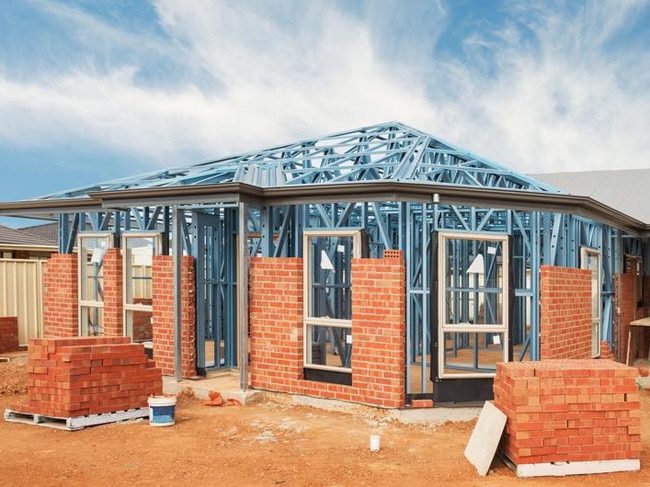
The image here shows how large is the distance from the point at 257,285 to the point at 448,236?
117 inches

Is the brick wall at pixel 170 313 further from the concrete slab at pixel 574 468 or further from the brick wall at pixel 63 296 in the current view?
the concrete slab at pixel 574 468

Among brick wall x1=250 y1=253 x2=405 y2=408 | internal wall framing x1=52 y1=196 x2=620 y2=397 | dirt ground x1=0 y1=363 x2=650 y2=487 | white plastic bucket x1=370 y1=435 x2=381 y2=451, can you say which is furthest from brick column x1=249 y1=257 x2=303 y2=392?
white plastic bucket x1=370 y1=435 x2=381 y2=451

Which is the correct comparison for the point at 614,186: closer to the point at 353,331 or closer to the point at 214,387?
the point at 353,331

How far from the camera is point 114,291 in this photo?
1159 centimetres

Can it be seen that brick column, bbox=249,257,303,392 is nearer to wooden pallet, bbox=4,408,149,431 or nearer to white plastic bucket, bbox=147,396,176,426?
white plastic bucket, bbox=147,396,176,426

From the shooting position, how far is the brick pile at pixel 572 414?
6.56 meters

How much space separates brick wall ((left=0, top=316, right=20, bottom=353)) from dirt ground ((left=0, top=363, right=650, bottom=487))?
24.3 ft

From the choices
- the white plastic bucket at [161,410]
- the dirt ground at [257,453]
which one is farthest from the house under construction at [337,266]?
the white plastic bucket at [161,410]

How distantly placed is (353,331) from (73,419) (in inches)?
152

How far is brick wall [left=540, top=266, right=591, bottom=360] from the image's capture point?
32.6 ft

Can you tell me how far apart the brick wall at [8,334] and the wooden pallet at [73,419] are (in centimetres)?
714

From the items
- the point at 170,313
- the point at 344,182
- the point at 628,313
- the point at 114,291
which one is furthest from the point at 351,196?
the point at 628,313

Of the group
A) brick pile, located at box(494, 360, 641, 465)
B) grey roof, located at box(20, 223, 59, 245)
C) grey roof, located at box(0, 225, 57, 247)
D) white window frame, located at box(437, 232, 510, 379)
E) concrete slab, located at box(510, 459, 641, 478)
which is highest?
grey roof, located at box(20, 223, 59, 245)

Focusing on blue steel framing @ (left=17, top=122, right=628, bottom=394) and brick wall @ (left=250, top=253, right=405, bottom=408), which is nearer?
brick wall @ (left=250, top=253, right=405, bottom=408)
